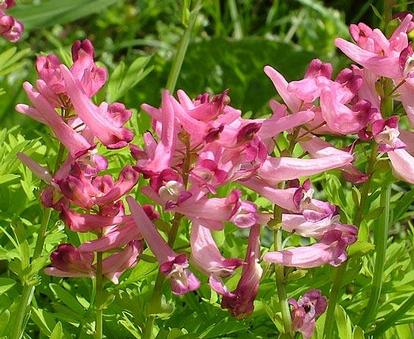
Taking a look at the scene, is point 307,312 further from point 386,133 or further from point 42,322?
point 42,322

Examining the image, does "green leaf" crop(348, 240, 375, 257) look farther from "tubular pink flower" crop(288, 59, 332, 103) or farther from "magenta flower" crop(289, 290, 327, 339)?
"tubular pink flower" crop(288, 59, 332, 103)

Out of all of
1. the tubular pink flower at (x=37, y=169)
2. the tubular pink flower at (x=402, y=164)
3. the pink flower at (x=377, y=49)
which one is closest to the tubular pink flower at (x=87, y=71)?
the tubular pink flower at (x=37, y=169)

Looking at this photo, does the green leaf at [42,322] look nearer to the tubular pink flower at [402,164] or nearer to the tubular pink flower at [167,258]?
the tubular pink flower at [167,258]

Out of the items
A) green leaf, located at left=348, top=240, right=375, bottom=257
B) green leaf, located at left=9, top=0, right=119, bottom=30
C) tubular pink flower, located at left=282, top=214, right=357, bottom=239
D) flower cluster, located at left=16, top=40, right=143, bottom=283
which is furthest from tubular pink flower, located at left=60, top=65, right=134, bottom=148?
green leaf, located at left=9, top=0, right=119, bottom=30

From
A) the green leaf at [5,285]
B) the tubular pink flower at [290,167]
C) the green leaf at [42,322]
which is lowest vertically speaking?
the green leaf at [42,322]

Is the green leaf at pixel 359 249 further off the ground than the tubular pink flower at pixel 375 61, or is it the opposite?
the tubular pink flower at pixel 375 61

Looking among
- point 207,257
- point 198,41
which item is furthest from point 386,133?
point 198,41

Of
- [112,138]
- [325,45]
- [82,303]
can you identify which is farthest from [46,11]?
[112,138]
